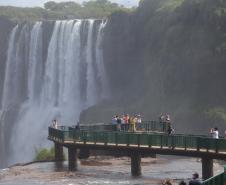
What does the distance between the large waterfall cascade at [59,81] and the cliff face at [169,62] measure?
237 cm

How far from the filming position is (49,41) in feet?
355

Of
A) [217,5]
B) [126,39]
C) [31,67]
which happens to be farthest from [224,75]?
[31,67]

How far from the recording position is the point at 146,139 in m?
46.1

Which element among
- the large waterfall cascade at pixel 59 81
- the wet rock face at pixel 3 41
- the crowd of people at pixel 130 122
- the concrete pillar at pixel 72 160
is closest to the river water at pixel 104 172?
the concrete pillar at pixel 72 160

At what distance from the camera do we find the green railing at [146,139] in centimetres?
4219

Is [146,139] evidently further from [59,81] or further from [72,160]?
[59,81]

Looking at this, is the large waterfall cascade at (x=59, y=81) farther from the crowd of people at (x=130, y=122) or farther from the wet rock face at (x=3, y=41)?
the crowd of people at (x=130, y=122)

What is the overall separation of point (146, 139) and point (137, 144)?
2.81 feet

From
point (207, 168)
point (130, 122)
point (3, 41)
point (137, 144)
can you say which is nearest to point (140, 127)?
point (130, 122)

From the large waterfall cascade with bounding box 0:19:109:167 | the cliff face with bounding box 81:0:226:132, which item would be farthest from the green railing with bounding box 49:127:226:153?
the large waterfall cascade with bounding box 0:19:109:167

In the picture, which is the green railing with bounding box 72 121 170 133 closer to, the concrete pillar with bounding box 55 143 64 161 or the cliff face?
the concrete pillar with bounding box 55 143 64 161

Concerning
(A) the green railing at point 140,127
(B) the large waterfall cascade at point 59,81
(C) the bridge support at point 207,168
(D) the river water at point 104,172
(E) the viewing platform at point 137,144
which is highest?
(B) the large waterfall cascade at point 59,81

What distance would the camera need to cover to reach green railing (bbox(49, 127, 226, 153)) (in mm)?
42188

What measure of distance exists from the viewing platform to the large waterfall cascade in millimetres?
46813
